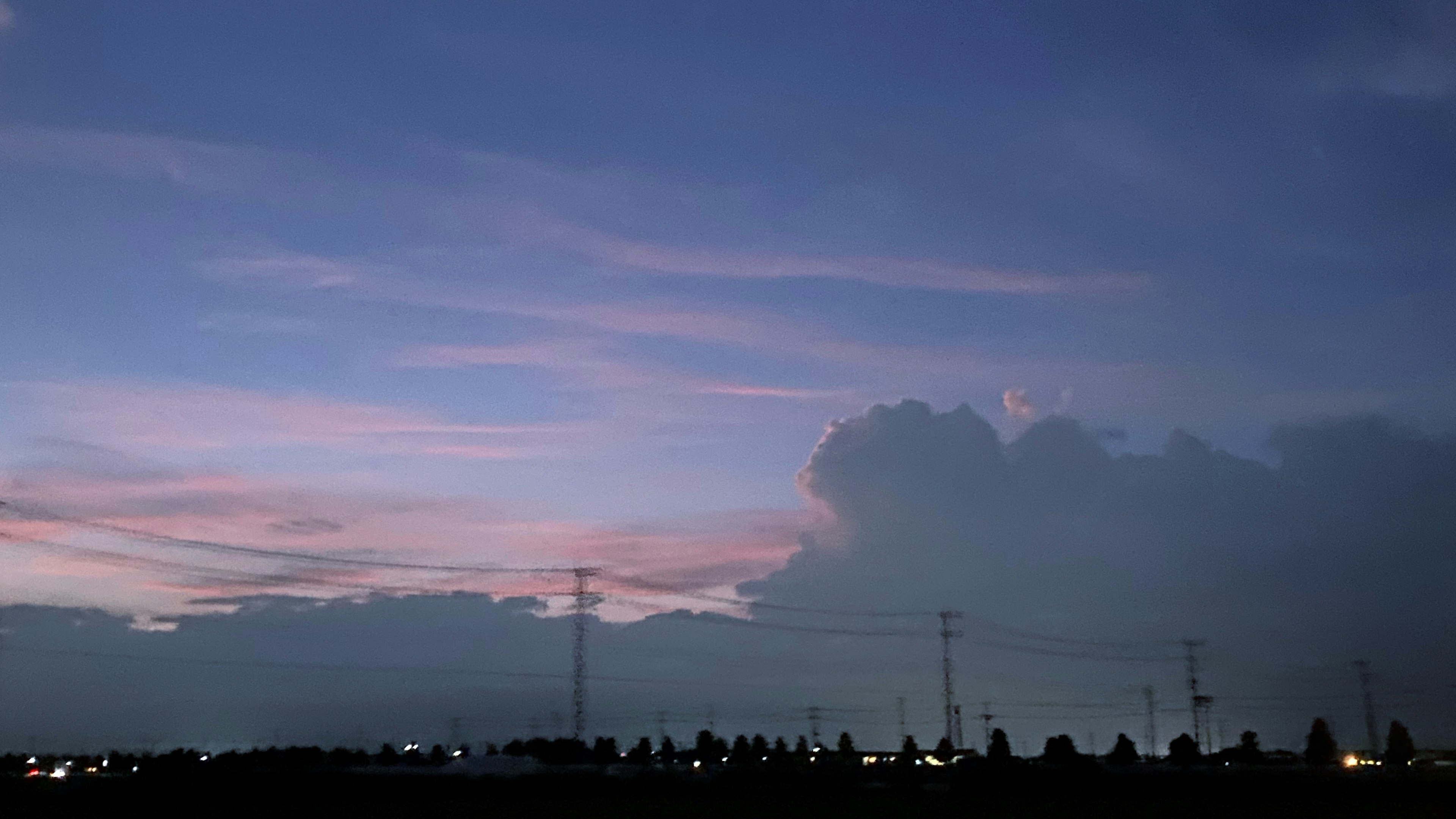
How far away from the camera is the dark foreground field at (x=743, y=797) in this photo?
9075cm

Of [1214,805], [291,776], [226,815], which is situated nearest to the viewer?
[226,815]

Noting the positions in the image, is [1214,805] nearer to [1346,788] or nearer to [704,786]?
[1346,788]

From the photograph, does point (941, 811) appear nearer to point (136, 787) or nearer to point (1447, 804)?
point (1447, 804)

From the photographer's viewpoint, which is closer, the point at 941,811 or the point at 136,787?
the point at 941,811

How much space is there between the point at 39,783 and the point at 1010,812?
9658 cm

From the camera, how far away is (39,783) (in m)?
134

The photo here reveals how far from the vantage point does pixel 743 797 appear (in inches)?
4471

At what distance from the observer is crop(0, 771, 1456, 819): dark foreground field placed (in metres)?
90.8

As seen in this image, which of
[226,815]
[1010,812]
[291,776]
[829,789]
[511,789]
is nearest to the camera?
[226,815]

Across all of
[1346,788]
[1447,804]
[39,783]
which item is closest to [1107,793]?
[1346,788]

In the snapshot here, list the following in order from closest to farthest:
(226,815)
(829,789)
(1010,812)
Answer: (226,815) < (1010,812) < (829,789)

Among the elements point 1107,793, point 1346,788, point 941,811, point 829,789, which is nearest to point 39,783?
point 829,789

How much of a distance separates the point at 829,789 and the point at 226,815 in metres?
60.3

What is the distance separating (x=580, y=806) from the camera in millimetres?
99312
